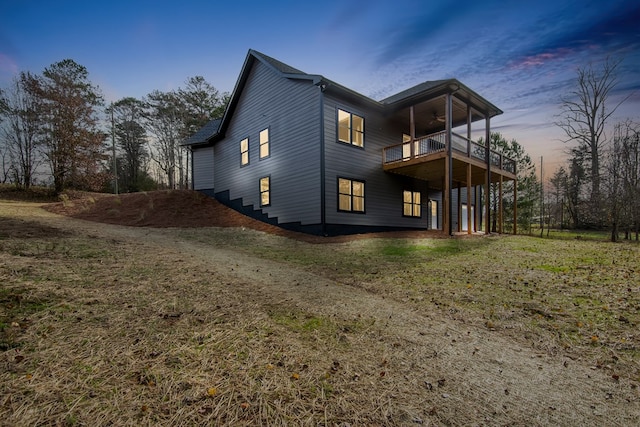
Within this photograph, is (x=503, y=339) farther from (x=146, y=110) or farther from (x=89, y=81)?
(x=146, y=110)

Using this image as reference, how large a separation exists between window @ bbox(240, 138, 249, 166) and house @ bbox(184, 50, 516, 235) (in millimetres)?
63

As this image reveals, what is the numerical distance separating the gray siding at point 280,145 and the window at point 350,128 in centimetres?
135

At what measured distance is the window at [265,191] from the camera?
15423 mm

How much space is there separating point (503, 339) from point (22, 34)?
19.1 meters

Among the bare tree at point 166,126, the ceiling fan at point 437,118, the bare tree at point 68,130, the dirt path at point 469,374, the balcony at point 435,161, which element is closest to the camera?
the dirt path at point 469,374

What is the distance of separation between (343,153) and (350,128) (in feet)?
4.82

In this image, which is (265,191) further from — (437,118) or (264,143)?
(437,118)

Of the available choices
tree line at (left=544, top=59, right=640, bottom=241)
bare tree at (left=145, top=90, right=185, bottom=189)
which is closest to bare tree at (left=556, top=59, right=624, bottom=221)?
tree line at (left=544, top=59, right=640, bottom=241)

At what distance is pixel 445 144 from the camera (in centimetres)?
1285

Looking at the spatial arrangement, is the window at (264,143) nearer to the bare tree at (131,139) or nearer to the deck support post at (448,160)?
the deck support post at (448,160)

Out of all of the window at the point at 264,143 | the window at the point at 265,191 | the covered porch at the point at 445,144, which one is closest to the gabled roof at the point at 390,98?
the covered porch at the point at 445,144

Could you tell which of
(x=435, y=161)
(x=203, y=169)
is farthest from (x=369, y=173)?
(x=203, y=169)

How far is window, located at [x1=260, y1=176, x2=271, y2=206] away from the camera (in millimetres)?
15423

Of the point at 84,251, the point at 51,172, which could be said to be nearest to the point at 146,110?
the point at 51,172
